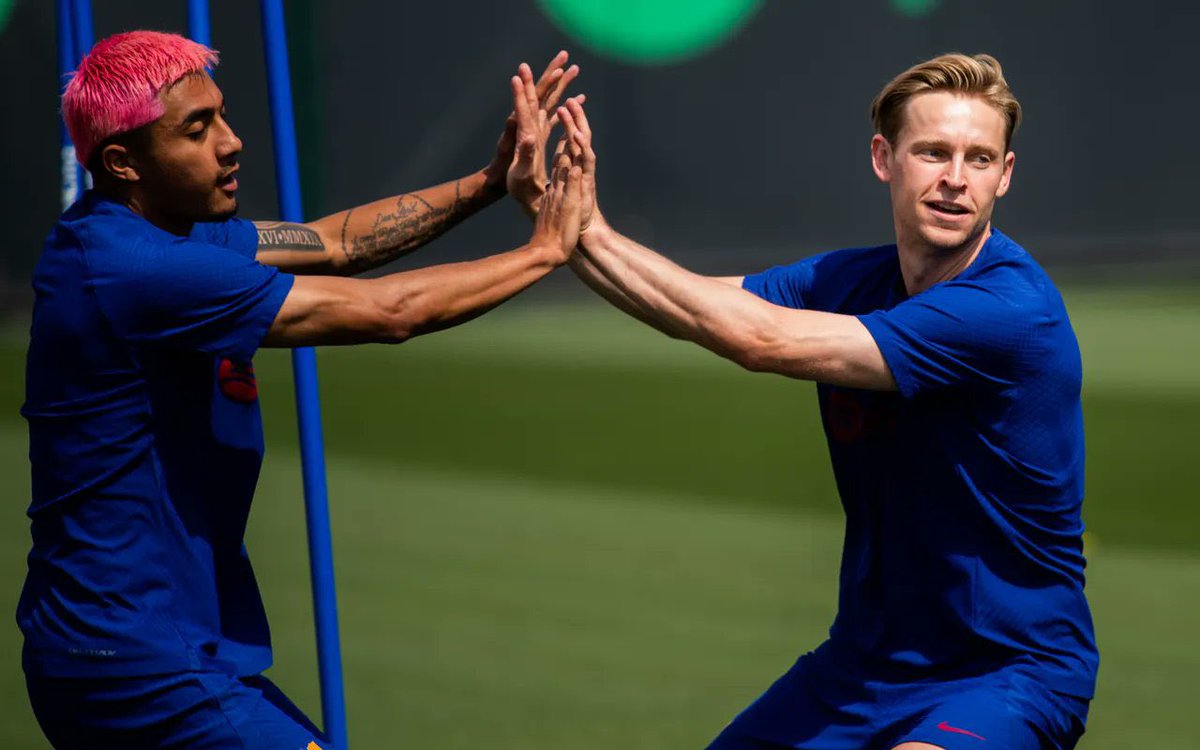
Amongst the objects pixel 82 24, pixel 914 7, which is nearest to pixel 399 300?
pixel 82 24

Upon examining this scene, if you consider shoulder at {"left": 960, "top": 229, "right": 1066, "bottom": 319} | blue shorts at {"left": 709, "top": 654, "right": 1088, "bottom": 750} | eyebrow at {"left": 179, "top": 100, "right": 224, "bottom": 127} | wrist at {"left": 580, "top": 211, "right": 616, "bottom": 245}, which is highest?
eyebrow at {"left": 179, "top": 100, "right": 224, "bottom": 127}

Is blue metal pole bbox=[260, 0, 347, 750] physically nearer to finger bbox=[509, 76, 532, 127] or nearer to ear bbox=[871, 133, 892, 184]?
finger bbox=[509, 76, 532, 127]

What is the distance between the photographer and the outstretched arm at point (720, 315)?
303cm

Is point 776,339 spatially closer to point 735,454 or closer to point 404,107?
point 735,454

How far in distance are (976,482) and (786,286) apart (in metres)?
0.66

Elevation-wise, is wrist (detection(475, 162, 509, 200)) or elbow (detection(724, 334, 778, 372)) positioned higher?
wrist (detection(475, 162, 509, 200))

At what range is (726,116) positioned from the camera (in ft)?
38.4

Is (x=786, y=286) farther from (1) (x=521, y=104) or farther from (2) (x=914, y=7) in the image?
(2) (x=914, y=7)

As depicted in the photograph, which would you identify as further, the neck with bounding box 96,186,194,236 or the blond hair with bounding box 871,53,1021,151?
the blond hair with bounding box 871,53,1021,151

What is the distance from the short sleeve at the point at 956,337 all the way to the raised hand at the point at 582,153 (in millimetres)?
638

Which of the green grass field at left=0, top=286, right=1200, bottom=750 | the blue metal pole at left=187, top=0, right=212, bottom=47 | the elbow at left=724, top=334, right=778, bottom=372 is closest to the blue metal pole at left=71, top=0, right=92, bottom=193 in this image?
the blue metal pole at left=187, top=0, right=212, bottom=47

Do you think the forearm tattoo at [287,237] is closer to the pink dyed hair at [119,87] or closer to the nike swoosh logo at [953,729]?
the pink dyed hair at [119,87]

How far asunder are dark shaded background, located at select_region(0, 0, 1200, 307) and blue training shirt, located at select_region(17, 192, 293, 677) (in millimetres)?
8333

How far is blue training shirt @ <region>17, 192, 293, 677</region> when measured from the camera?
9.45ft
